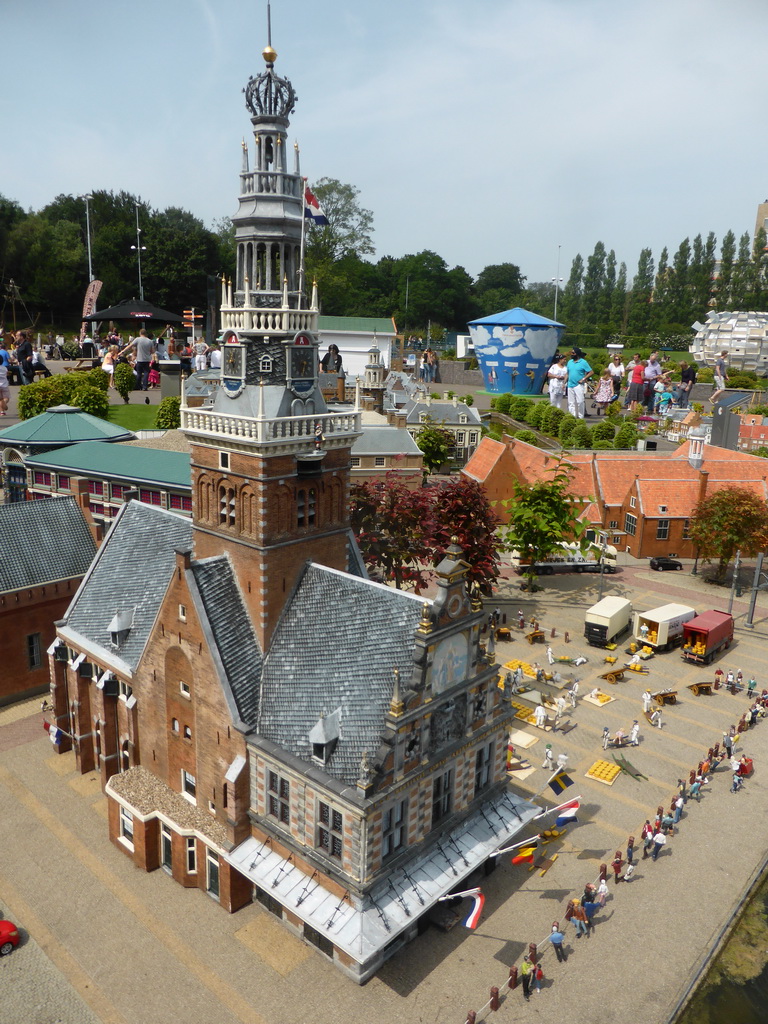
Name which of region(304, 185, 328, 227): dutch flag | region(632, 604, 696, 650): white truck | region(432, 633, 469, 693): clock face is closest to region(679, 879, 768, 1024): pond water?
region(432, 633, 469, 693): clock face

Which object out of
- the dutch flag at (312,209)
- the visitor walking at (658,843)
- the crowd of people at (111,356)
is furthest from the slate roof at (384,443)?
the visitor walking at (658,843)

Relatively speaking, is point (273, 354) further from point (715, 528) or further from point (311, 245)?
point (311, 245)

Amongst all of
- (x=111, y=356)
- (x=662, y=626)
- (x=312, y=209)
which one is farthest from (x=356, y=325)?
(x=312, y=209)

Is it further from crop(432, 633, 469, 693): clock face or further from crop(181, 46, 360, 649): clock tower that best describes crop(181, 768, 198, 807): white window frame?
crop(432, 633, 469, 693): clock face

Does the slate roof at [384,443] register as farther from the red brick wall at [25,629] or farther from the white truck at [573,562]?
the red brick wall at [25,629]

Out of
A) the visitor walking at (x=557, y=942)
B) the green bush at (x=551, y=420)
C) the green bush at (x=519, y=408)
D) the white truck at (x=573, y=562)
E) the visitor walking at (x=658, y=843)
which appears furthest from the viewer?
the green bush at (x=519, y=408)

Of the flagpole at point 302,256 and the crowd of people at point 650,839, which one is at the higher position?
the flagpole at point 302,256

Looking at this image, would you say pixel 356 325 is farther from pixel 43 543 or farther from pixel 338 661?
pixel 338 661
